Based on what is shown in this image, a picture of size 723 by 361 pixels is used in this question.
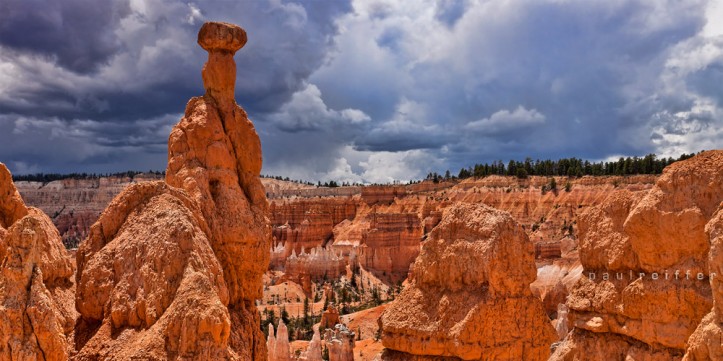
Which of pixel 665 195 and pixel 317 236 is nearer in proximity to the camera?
pixel 665 195

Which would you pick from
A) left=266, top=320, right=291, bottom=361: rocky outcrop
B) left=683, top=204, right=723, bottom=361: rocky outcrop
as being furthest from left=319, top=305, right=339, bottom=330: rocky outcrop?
left=683, top=204, right=723, bottom=361: rocky outcrop

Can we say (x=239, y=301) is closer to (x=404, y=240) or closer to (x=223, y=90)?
(x=223, y=90)

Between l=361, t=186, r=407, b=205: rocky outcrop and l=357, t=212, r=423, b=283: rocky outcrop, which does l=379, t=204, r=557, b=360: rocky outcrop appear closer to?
l=357, t=212, r=423, b=283: rocky outcrop

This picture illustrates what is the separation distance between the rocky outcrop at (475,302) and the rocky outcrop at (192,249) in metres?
3.32

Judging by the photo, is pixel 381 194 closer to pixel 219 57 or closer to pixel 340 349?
pixel 340 349

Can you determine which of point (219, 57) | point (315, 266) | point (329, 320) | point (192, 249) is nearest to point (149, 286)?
point (192, 249)

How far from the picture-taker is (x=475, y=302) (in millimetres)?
13820

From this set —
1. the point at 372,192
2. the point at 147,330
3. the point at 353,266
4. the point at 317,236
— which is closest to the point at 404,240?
the point at 353,266

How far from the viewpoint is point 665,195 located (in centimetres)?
1046

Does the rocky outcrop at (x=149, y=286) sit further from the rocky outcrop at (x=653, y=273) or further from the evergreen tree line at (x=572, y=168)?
the evergreen tree line at (x=572, y=168)

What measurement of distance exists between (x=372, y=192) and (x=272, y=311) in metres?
54.9

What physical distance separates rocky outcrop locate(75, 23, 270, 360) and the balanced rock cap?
0.02 metres

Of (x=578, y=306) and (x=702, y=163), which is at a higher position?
(x=702, y=163)

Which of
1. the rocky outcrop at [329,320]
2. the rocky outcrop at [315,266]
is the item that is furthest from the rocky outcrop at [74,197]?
the rocky outcrop at [329,320]
